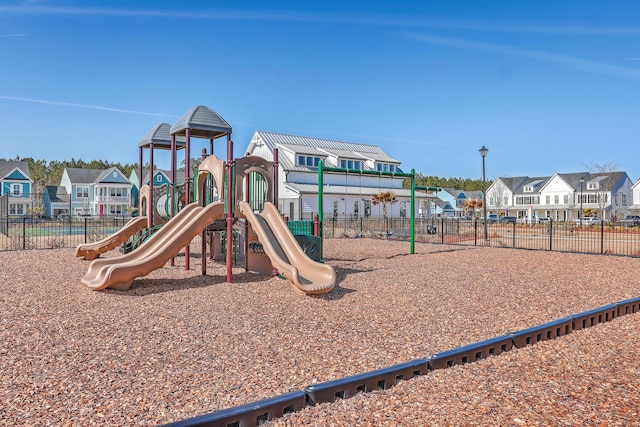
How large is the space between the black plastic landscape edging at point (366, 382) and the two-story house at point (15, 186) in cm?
5813

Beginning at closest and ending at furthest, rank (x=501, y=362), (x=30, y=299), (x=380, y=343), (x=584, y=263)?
1. (x=501, y=362)
2. (x=380, y=343)
3. (x=30, y=299)
4. (x=584, y=263)

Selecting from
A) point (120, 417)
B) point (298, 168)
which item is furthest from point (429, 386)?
point (298, 168)

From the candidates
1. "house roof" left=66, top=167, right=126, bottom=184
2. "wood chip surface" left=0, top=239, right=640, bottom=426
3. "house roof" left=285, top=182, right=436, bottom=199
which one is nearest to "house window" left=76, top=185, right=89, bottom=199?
"house roof" left=66, top=167, right=126, bottom=184

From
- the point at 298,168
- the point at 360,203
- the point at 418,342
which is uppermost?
the point at 298,168

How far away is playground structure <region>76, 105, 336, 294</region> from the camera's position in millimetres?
8570

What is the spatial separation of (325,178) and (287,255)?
31.2 metres

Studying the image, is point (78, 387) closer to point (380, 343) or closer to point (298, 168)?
point (380, 343)

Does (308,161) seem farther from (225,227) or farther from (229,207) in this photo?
(229,207)

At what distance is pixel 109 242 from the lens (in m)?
13.6

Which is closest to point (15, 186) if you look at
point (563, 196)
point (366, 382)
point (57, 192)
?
point (57, 192)

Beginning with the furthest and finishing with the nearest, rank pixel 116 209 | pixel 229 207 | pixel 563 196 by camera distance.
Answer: pixel 563 196 < pixel 116 209 < pixel 229 207

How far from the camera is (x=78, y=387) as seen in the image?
4172mm

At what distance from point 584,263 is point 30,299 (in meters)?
13.4

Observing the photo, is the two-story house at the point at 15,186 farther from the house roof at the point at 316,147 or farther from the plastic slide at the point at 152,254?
the plastic slide at the point at 152,254
